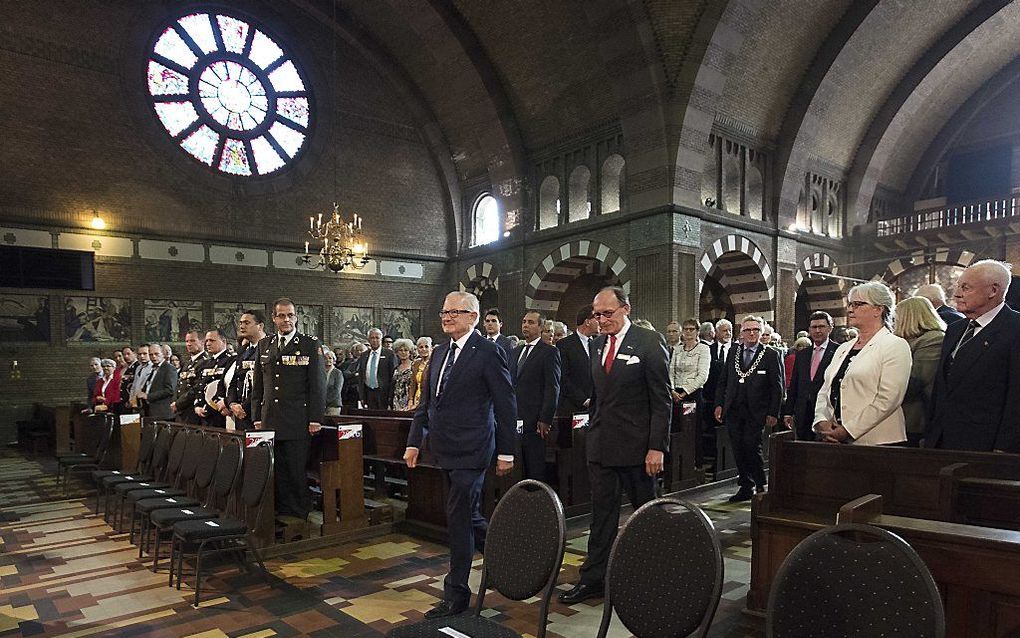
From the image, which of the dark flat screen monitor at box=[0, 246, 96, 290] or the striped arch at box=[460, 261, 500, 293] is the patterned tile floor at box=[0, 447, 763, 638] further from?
the striped arch at box=[460, 261, 500, 293]

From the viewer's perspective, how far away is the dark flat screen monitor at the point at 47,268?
11.8 m

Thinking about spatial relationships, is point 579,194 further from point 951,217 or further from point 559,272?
point 951,217

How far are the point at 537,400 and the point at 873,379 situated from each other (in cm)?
276

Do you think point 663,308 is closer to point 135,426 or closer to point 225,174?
point 135,426

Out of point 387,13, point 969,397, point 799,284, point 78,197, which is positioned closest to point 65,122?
point 78,197

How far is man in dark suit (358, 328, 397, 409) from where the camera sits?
388 inches

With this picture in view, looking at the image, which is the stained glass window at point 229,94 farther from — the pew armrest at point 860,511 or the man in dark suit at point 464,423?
the pew armrest at point 860,511

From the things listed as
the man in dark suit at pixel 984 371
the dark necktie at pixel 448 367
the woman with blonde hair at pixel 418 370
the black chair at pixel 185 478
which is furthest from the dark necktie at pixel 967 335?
the woman with blonde hair at pixel 418 370

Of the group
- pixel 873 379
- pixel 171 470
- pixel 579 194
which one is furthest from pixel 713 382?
pixel 579 194

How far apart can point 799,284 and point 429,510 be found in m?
12.5

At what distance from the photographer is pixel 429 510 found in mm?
5340

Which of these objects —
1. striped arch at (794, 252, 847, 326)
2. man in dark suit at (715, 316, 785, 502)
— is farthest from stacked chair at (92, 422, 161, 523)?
striped arch at (794, 252, 847, 326)

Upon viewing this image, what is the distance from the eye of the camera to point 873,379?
137 inches

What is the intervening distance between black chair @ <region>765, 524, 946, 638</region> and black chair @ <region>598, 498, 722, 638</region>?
0.20m
